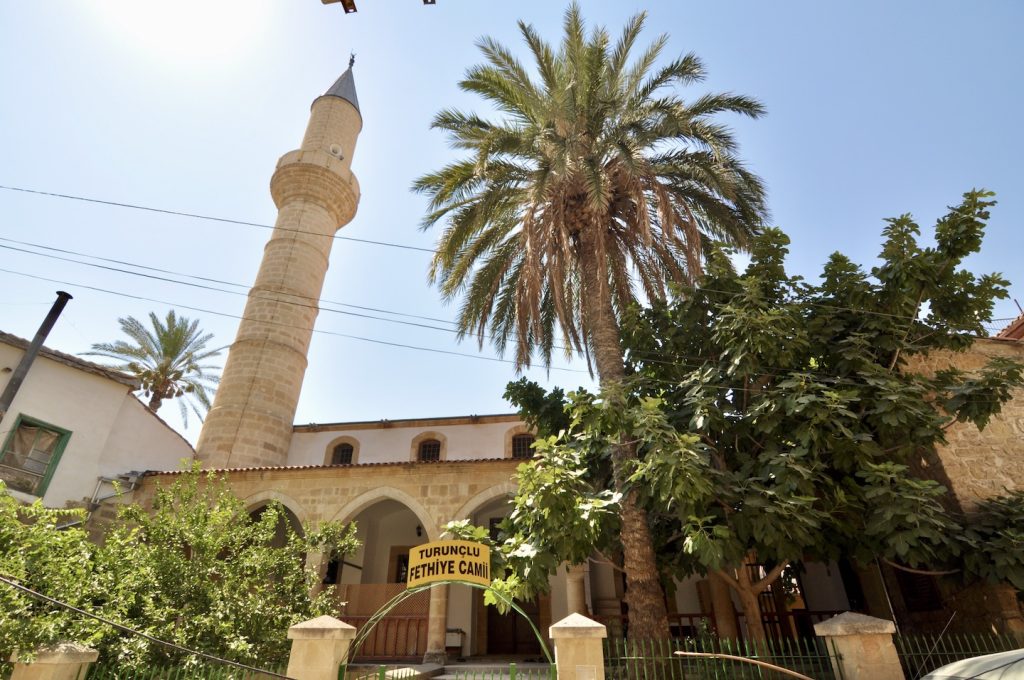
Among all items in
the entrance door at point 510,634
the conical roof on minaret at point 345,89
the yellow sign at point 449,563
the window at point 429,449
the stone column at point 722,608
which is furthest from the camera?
the conical roof on minaret at point 345,89

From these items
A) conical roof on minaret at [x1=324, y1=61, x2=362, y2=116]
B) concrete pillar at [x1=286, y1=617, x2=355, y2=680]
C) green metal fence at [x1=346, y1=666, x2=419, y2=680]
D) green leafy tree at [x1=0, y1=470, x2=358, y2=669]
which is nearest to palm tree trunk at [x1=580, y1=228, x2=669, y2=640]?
green metal fence at [x1=346, y1=666, x2=419, y2=680]

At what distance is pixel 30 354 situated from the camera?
11.6m

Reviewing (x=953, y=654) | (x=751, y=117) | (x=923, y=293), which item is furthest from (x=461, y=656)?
(x=751, y=117)

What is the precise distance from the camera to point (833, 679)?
19.7 feet

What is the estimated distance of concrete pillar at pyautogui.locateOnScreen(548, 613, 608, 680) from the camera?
5266mm

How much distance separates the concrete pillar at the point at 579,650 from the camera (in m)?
5.27

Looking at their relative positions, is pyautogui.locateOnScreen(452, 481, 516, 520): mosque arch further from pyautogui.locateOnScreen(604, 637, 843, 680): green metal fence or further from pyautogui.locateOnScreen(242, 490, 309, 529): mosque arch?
pyautogui.locateOnScreen(604, 637, 843, 680): green metal fence

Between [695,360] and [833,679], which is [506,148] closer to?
[695,360]

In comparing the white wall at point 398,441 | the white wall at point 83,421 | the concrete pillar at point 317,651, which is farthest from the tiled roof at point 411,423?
the concrete pillar at point 317,651

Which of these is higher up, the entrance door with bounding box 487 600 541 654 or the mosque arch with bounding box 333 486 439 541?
the mosque arch with bounding box 333 486 439 541

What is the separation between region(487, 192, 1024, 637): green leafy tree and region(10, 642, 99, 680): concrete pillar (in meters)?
4.74

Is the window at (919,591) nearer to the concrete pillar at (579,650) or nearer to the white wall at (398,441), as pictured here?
the concrete pillar at (579,650)

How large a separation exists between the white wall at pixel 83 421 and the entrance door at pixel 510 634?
9.32m

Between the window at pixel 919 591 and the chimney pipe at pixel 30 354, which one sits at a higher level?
the chimney pipe at pixel 30 354
